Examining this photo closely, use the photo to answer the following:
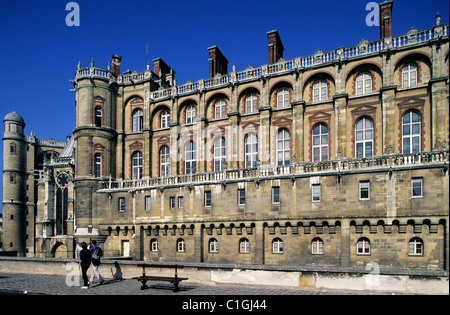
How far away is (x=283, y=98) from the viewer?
37750 mm

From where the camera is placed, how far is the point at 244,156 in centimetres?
3894

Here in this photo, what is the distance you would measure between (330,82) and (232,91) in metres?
9.92

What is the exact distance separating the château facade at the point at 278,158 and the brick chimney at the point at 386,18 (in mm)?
113

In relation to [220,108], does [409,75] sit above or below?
above

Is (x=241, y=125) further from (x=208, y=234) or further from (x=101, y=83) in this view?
(x=101, y=83)

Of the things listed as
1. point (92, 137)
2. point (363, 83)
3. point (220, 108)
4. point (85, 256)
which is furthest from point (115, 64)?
point (85, 256)

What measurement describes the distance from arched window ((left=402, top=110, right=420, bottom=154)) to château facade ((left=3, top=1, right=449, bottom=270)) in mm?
111

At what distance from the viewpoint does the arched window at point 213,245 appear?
35.7 meters

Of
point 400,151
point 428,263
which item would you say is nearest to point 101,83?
point 400,151

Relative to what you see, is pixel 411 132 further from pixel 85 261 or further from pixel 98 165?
pixel 98 165

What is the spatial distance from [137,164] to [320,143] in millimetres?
21554

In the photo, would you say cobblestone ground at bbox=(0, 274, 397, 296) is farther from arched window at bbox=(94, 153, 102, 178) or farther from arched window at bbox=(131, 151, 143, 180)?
arched window at bbox=(131, 151, 143, 180)

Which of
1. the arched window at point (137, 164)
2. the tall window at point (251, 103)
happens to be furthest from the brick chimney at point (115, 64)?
the tall window at point (251, 103)

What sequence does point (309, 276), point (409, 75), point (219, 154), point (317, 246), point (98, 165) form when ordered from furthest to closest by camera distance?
1. point (98, 165)
2. point (219, 154)
3. point (409, 75)
4. point (317, 246)
5. point (309, 276)
